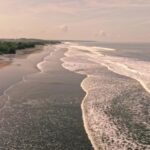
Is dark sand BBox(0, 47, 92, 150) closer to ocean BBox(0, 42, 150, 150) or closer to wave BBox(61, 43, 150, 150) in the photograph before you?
ocean BBox(0, 42, 150, 150)

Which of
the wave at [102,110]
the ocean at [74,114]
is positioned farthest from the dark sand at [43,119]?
the wave at [102,110]

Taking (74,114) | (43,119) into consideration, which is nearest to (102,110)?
(74,114)

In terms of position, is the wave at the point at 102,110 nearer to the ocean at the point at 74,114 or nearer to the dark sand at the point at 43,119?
the ocean at the point at 74,114

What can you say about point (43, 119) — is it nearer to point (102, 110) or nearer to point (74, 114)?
point (74, 114)

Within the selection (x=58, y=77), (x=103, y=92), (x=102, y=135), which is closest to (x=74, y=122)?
(x=102, y=135)

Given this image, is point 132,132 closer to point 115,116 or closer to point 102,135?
point 102,135

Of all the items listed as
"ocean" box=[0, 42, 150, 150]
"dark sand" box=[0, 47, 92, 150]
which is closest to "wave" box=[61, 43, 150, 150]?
"ocean" box=[0, 42, 150, 150]

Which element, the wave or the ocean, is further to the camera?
the ocean

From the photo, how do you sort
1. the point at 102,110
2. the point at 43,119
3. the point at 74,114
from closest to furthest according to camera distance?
the point at 43,119 < the point at 74,114 < the point at 102,110

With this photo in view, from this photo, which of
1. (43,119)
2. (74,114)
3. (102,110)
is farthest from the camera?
(102,110)
